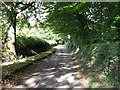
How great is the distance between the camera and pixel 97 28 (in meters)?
7.80

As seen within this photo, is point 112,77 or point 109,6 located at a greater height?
point 109,6

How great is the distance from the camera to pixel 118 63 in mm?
3391

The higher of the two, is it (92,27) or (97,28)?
(92,27)

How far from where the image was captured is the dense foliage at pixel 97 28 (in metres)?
3.87

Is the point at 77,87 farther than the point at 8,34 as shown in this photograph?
No

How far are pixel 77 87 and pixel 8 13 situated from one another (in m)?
7.03

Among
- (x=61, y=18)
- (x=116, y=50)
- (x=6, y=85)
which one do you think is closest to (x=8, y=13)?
(x=61, y=18)

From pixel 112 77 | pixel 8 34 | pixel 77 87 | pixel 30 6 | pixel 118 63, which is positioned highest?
pixel 30 6

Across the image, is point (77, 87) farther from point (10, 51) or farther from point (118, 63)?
point (10, 51)

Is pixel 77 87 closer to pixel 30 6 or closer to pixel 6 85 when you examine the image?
pixel 6 85

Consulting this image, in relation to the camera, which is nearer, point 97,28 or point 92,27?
point 97,28

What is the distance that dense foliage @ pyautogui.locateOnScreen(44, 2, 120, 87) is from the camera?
152 inches

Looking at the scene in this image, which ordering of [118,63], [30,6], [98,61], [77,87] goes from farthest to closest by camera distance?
[30,6], [98,61], [77,87], [118,63]

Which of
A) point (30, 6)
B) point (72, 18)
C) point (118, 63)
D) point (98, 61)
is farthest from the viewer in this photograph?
point (30, 6)
